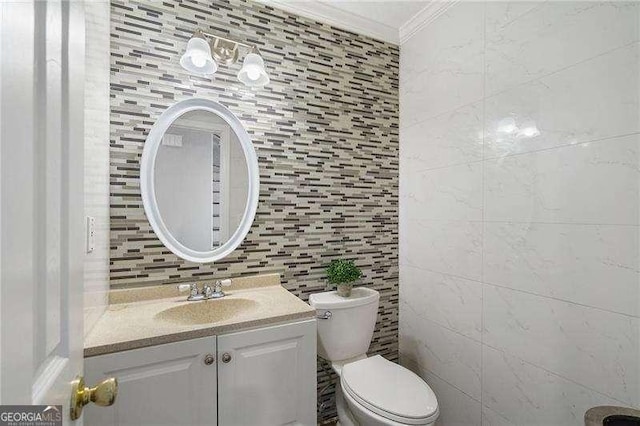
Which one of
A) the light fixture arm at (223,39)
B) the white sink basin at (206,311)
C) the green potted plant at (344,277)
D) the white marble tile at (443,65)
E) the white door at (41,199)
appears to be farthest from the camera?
the green potted plant at (344,277)

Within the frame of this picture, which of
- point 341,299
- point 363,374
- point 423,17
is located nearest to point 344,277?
point 341,299

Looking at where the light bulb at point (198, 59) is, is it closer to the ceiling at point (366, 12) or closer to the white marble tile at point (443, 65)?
the ceiling at point (366, 12)

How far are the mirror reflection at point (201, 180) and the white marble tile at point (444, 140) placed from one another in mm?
1059

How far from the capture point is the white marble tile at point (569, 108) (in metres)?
1.00

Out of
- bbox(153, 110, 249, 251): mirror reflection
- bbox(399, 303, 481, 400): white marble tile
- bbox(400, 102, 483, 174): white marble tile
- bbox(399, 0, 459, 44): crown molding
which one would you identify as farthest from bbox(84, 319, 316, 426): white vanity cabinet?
bbox(399, 0, 459, 44): crown molding

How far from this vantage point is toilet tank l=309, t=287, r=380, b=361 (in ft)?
5.00

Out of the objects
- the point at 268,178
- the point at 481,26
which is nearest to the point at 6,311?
the point at 268,178

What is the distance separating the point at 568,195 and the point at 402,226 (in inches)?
38.0

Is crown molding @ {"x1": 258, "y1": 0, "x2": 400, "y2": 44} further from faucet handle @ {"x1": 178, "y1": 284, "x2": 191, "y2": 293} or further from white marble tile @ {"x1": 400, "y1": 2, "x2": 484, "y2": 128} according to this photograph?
faucet handle @ {"x1": 178, "y1": 284, "x2": 191, "y2": 293}

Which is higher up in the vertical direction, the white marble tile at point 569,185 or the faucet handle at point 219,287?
the white marble tile at point 569,185

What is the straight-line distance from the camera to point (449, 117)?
163 cm

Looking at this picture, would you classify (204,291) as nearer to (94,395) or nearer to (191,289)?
(191,289)

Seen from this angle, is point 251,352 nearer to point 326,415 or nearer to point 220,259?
point 220,259

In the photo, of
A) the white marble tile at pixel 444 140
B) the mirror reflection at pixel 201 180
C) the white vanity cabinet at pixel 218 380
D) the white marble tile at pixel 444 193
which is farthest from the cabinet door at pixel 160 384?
the white marble tile at pixel 444 140
